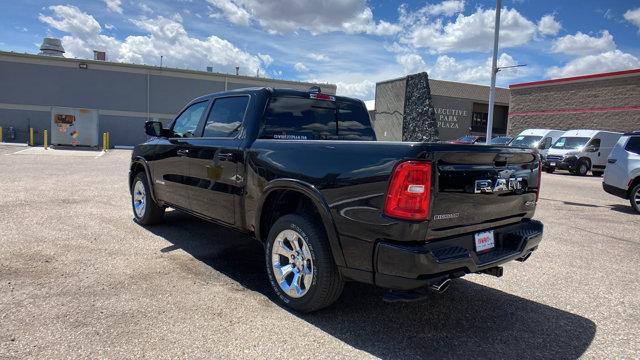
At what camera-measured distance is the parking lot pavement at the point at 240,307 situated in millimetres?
3141

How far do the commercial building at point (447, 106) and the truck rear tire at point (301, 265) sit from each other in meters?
40.2

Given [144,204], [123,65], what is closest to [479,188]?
[144,204]

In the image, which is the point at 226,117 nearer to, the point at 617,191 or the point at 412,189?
the point at 412,189

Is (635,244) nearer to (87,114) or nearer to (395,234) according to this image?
(395,234)

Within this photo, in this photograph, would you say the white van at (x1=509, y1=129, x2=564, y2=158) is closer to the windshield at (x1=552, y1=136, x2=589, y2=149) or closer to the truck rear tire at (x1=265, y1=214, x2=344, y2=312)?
the windshield at (x1=552, y1=136, x2=589, y2=149)

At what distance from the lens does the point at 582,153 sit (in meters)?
20.4

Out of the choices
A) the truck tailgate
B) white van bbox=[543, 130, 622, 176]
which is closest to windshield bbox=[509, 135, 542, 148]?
Result: white van bbox=[543, 130, 622, 176]

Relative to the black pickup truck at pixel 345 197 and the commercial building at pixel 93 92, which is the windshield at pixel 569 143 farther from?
the commercial building at pixel 93 92

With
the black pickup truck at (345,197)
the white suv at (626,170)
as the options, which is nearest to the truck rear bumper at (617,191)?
the white suv at (626,170)

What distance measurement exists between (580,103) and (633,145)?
2392 centimetres

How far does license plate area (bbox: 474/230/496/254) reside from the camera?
10.9 feet

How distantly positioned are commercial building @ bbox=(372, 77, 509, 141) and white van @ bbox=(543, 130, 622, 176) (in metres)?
23.3

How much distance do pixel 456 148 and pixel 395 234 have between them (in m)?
0.72

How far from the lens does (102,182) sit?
11125mm
